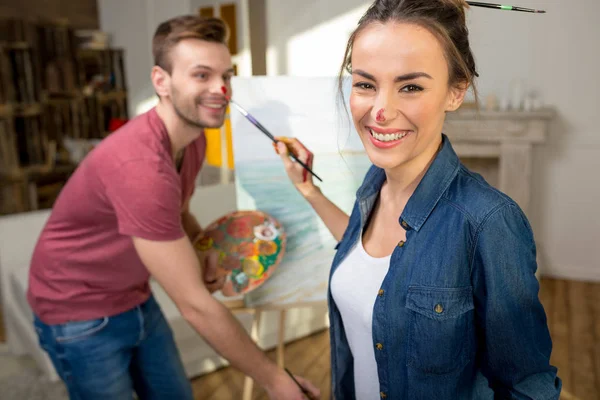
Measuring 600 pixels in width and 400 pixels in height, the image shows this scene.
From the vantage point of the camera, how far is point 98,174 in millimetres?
1262

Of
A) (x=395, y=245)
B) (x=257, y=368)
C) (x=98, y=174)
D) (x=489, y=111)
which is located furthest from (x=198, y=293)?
(x=489, y=111)

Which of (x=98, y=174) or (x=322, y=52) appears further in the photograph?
(x=322, y=52)

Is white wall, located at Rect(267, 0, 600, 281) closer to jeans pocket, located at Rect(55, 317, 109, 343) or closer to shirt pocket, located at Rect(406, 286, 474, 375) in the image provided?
shirt pocket, located at Rect(406, 286, 474, 375)

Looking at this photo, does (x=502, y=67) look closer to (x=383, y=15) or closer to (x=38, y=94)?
(x=383, y=15)

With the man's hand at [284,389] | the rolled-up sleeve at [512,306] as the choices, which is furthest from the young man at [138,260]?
the rolled-up sleeve at [512,306]

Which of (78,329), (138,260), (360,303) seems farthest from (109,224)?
(360,303)

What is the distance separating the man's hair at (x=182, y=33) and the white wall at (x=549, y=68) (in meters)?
0.25

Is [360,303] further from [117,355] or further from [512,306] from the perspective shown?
[117,355]

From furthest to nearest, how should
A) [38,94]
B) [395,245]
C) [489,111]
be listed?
[38,94] < [489,111] < [395,245]

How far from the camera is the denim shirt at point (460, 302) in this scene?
765mm

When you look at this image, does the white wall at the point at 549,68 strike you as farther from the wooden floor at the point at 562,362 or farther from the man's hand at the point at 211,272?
the man's hand at the point at 211,272

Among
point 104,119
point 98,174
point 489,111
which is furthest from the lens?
point 104,119

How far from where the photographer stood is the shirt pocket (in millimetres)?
812

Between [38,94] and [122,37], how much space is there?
0.90 m
